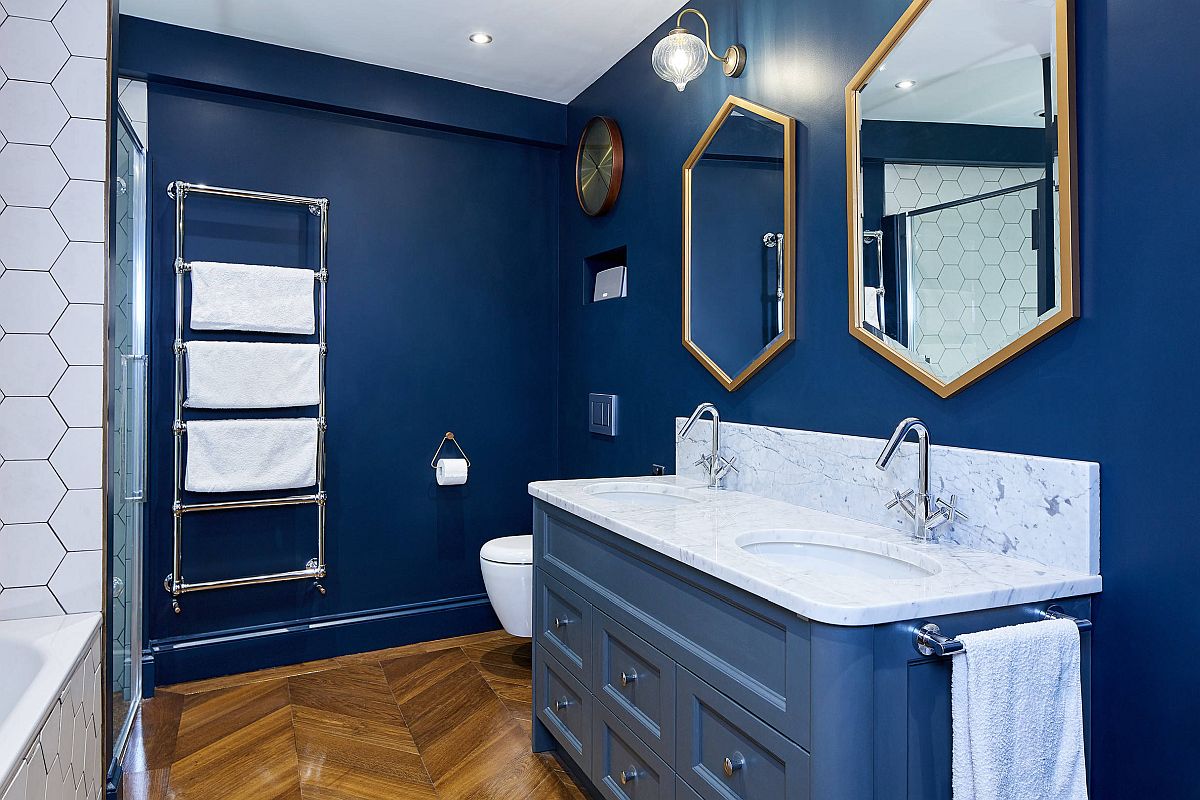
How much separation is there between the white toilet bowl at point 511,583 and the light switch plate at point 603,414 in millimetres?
560

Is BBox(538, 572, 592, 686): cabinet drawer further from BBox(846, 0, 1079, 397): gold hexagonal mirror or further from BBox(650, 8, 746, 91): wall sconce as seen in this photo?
BBox(650, 8, 746, 91): wall sconce

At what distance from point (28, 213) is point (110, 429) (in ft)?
1.77

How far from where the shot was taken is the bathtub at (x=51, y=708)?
3.92ft

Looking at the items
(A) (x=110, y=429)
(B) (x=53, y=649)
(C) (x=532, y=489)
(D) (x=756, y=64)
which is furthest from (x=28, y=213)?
(D) (x=756, y=64)

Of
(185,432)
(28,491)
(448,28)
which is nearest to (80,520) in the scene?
(28,491)

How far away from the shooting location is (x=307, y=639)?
3.02 metres

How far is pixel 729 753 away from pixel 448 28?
250 centimetres

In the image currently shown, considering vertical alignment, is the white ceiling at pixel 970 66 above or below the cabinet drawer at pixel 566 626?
above

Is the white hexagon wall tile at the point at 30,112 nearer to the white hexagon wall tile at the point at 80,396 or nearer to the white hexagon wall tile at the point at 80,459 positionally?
the white hexagon wall tile at the point at 80,396

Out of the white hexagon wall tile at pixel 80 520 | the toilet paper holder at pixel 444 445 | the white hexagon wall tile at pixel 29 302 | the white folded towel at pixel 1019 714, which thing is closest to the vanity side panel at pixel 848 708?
the white folded towel at pixel 1019 714

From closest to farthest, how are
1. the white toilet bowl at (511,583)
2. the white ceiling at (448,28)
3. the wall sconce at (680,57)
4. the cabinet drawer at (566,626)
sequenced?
the cabinet drawer at (566,626) → the wall sconce at (680,57) → the white ceiling at (448,28) → the white toilet bowl at (511,583)

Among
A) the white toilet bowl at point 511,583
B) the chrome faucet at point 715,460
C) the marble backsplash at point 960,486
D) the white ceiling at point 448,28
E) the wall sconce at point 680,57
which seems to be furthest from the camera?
the white toilet bowl at point 511,583

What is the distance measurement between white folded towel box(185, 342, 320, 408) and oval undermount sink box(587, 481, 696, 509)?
52.3 inches

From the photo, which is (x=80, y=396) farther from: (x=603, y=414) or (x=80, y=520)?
(x=603, y=414)
